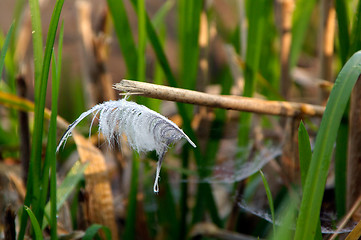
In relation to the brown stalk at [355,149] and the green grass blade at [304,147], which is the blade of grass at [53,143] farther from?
the brown stalk at [355,149]

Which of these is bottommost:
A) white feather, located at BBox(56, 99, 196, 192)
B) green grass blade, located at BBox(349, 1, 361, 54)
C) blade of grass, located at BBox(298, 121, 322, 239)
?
blade of grass, located at BBox(298, 121, 322, 239)

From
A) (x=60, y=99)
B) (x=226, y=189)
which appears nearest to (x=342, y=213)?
(x=226, y=189)

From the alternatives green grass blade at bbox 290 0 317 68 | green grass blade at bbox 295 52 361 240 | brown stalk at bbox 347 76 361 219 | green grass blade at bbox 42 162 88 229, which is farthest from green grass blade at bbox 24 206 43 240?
green grass blade at bbox 290 0 317 68

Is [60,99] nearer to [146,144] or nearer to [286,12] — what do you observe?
[286,12]

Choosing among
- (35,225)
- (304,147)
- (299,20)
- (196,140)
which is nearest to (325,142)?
(304,147)

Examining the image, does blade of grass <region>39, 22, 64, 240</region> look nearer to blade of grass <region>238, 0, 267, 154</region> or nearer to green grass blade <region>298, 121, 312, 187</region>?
green grass blade <region>298, 121, 312, 187</region>

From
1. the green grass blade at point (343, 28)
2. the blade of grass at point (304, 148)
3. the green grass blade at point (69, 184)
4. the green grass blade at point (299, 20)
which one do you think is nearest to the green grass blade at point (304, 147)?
the blade of grass at point (304, 148)
